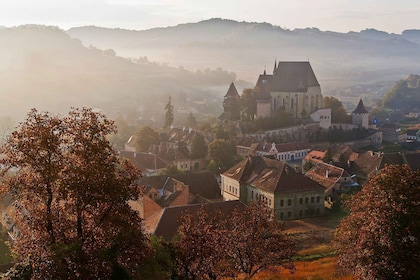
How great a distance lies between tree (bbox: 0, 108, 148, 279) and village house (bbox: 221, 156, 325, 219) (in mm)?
26331

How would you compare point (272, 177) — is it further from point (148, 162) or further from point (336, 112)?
point (336, 112)

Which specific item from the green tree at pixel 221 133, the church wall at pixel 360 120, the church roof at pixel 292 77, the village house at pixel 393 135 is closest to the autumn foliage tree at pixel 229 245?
the green tree at pixel 221 133

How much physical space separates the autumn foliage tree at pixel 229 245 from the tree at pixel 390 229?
9.90ft

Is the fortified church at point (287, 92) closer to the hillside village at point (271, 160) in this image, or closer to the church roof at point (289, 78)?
the church roof at point (289, 78)

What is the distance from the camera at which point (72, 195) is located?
13383mm

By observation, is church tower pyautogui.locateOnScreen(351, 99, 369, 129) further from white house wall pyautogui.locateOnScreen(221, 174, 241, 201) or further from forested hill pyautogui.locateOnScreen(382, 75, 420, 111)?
forested hill pyautogui.locateOnScreen(382, 75, 420, 111)

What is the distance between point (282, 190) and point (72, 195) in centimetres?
2764

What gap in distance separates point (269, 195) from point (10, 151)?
1120 inches

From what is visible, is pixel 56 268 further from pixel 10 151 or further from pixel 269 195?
pixel 269 195

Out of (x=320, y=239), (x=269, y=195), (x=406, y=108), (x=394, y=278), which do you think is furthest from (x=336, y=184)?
(x=406, y=108)

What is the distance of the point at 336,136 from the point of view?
81375 millimetres

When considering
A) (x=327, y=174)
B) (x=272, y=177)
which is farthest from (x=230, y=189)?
(x=327, y=174)

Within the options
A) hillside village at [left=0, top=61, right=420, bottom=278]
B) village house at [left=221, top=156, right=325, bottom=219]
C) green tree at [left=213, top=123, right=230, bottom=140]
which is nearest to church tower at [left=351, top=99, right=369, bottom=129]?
hillside village at [left=0, top=61, right=420, bottom=278]

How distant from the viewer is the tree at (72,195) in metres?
13.3
